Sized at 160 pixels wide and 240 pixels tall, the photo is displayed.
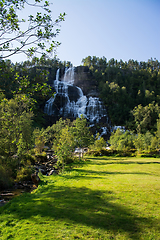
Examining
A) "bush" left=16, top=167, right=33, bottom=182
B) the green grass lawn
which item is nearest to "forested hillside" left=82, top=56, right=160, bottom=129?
"bush" left=16, top=167, right=33, bottom=182

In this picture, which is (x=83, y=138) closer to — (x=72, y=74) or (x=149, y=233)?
(x=149, y=233)

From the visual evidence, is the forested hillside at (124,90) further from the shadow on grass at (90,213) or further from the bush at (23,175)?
the shadow on grass at (90,213)

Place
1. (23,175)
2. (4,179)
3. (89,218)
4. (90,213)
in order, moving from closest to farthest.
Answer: (89,218) → (90,213) → (4,179) → (23,175)

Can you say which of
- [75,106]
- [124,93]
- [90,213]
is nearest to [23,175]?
→ [90,213]

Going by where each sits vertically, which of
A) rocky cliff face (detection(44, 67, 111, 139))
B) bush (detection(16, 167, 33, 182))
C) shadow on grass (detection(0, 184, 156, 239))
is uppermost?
rocky cliff face (detection(44, 67, 111, 139))

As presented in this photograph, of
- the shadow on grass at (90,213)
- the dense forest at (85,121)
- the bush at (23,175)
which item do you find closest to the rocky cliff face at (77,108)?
the dense forest at (85,121)

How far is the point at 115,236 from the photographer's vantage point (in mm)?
4543

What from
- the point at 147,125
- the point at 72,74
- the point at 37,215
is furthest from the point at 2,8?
the point at 72,74

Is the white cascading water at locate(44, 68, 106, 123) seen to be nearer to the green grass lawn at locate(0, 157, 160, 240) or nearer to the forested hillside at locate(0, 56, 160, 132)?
the forested hillside at locate(0, 56, 160, 132)

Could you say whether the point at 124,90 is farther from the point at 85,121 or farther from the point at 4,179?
the point at 4,179

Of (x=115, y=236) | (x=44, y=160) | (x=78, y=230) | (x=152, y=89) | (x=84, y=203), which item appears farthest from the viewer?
(x=152, y=89)

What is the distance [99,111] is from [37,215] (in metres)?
75.7

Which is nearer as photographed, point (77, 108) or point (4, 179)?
point (4, 179)

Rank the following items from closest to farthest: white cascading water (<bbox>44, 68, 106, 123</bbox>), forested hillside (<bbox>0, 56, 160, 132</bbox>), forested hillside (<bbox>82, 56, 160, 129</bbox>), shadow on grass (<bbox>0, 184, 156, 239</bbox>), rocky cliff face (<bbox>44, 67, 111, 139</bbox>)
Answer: shadow on grass (<bbox>0, 184, 156, 239</bbox>) → rocky cliff face (<bbox>44, 67, 111, 139</bbox>) → white cascading water (<bbox>44, 68, 106, 123</bbox>) → forested hillside (<bbox>0, 56, 160, 132</bbox>) → forested hillside (<bbox>82, 56, 160, 129</bbox>)
